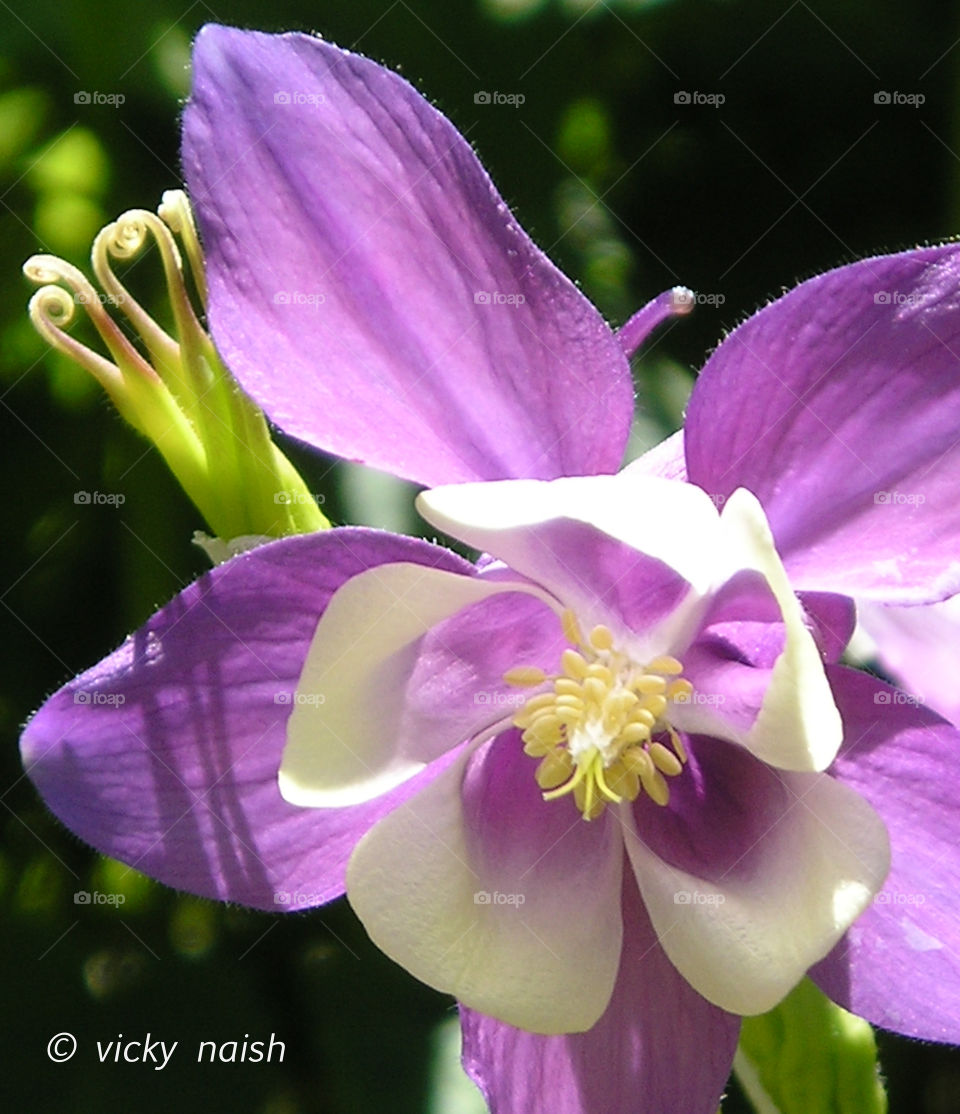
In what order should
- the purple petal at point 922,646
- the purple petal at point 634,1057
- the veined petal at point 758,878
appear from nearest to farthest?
the veined petal at point 758,878
the purple petal at point 634,1057
the purple petal at point 922,646

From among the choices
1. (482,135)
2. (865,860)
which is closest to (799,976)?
(865,860)

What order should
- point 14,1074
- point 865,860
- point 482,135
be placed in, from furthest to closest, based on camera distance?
point 482,135 → point 14,1074 → point 865,860

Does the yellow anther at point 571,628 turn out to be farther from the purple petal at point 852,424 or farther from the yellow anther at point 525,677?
the purple petal at point 852,424

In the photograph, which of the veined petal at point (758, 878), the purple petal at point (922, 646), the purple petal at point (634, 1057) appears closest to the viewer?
the veined petal at point (758, 878)

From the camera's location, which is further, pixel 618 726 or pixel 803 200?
pixel 803 200

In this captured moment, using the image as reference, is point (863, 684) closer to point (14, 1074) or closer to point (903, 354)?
point (903, 354)

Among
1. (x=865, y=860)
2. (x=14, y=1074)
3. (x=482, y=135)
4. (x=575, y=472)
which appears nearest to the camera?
(x=865, y=860)

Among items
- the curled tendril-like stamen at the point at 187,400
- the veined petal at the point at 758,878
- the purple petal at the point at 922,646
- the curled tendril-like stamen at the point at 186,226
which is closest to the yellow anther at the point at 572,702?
the veined petal at the point at 758,878
